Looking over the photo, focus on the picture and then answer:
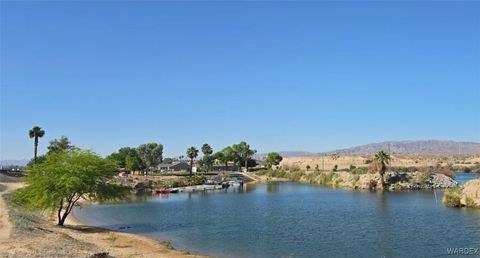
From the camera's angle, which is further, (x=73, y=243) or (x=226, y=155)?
(x=226, y=155)

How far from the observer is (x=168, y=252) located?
34594 mm

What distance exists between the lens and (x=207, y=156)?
194 m

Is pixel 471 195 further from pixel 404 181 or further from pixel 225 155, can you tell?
pixel 225 155

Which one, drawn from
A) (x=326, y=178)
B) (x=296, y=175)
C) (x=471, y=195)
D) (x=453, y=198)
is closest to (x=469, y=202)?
(x=471, y=195)

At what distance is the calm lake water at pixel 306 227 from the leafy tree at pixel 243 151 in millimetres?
120608

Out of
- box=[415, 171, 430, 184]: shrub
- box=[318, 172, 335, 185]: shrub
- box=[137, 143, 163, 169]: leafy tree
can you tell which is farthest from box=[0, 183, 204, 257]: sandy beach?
box=[137, 143, 163, 169]: leafy tree

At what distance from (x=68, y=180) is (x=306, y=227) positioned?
897 inches

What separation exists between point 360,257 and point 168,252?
13.5m

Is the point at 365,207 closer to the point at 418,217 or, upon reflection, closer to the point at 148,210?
the point at 418,217

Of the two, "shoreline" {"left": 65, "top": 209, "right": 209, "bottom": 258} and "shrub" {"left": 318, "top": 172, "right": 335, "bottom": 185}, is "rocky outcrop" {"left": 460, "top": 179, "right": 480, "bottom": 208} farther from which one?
"shrub" {"left": 318, "top": 172, "right": 335, "bottom": 185}

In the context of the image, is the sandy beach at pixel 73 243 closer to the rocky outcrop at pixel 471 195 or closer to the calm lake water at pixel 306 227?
the calm lake water at pixel 306 227

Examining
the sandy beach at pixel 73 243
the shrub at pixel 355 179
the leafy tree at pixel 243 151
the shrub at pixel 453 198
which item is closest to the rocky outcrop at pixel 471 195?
the shrub at pixel 453 198

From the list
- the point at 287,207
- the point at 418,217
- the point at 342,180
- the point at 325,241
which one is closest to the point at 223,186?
the point at 342,180

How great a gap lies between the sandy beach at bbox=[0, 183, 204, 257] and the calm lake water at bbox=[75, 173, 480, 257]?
9.46 ft
